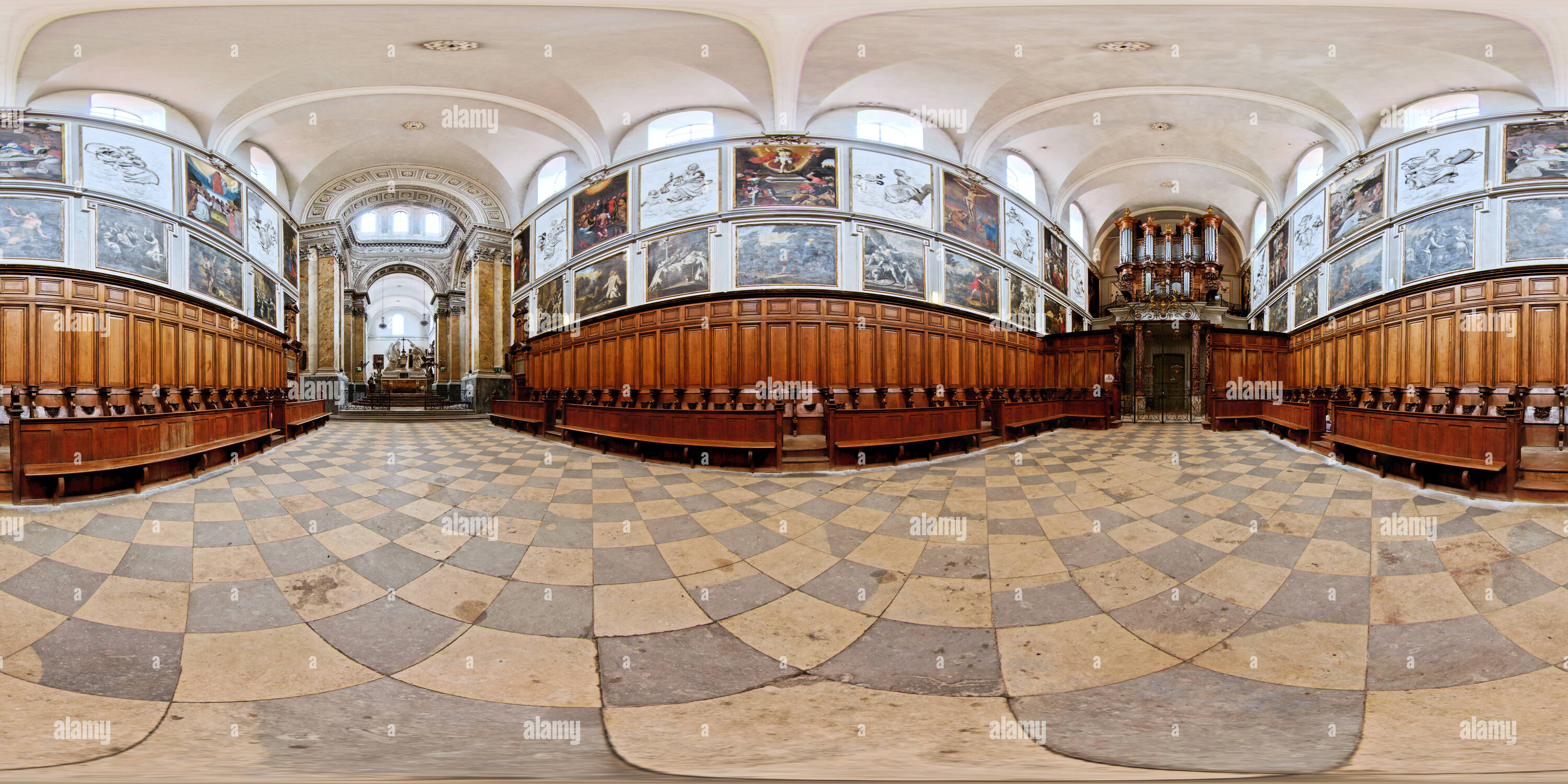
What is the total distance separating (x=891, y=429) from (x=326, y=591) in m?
5.14

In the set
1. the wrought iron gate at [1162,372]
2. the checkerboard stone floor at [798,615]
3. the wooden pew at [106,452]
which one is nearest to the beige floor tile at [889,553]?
the checkerboard stone floor at [798,615]

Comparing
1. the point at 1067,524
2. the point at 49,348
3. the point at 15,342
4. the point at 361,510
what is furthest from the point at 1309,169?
the point at 15,342

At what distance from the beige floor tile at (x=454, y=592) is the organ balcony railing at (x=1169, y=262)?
19315 mm

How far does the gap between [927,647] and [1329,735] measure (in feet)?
4.63

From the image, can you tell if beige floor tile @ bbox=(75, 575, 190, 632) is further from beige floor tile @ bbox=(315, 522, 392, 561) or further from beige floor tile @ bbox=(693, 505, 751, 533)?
beige floor tile @ bbox=(693, 505, 751, 533)

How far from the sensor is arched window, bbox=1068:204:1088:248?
52.9 ft

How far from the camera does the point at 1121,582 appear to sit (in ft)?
10.3

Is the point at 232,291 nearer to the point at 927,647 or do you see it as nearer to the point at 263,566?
the point at 263,566

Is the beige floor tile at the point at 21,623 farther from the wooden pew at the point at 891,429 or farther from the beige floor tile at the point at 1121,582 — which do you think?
the wooden pew at the point at 891,429

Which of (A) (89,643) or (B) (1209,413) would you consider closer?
(A) (89,643)

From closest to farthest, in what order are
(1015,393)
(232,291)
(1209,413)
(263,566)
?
(263,566), (232,291), (1209,413), (1015,393)

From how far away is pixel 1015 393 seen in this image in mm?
13367

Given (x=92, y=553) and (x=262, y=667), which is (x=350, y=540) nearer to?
(x=262, y=667)

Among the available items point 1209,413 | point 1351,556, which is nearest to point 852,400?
point 1351,556
